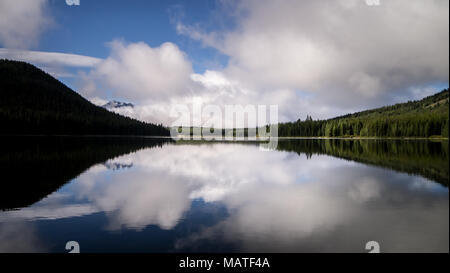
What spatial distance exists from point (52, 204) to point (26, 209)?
55.4 inches

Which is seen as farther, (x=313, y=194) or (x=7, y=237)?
(x=313, y=194)

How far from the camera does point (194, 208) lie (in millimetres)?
16812

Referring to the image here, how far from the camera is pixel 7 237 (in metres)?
12.2
